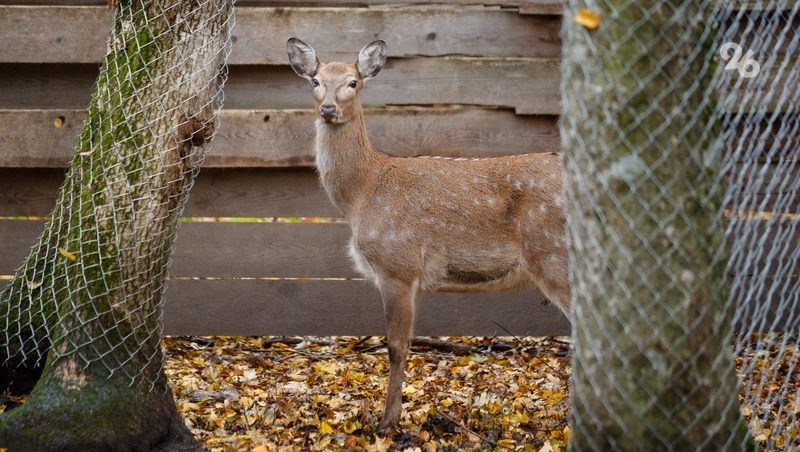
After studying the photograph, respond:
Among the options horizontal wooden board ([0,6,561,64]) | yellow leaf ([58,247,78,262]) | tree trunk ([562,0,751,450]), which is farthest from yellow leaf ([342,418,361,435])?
horizontal wooden board ([0,6,561,64])

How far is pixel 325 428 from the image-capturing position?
5.29 metres

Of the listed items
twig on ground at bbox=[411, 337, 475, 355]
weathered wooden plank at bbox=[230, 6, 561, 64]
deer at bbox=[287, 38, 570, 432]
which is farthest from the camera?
twig on ground at bbox=[411, 337, 475, 355]

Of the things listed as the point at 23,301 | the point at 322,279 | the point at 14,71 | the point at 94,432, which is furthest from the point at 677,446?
the point at 14,71

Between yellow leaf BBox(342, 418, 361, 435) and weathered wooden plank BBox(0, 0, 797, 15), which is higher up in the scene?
weathered wooden plank BBox(0, 0, 797, 15)

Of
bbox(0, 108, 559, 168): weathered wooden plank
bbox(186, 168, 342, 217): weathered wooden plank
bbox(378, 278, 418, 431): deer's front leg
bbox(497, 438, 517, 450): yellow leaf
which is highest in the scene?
bbox(0, 108, 559, 168): weathered wooden plank

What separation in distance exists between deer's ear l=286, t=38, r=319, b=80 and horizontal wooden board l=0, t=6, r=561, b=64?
850 mm

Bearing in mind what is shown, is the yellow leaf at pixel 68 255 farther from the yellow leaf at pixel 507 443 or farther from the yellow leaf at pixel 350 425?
the yellow leaf at pixel 507 443

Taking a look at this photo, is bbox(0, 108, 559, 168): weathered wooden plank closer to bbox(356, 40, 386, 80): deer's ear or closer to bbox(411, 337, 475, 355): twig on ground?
bbox(356, 40, 386, 80): deer's ear

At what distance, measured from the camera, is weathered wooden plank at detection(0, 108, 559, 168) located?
6.93 metres

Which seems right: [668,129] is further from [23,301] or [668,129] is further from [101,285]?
[23,301]

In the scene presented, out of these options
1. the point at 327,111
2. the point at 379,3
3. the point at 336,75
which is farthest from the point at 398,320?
the point at 379,3

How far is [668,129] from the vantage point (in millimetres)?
3438

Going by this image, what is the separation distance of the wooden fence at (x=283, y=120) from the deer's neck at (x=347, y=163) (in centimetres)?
84

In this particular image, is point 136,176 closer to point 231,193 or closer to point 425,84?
point 231,193
